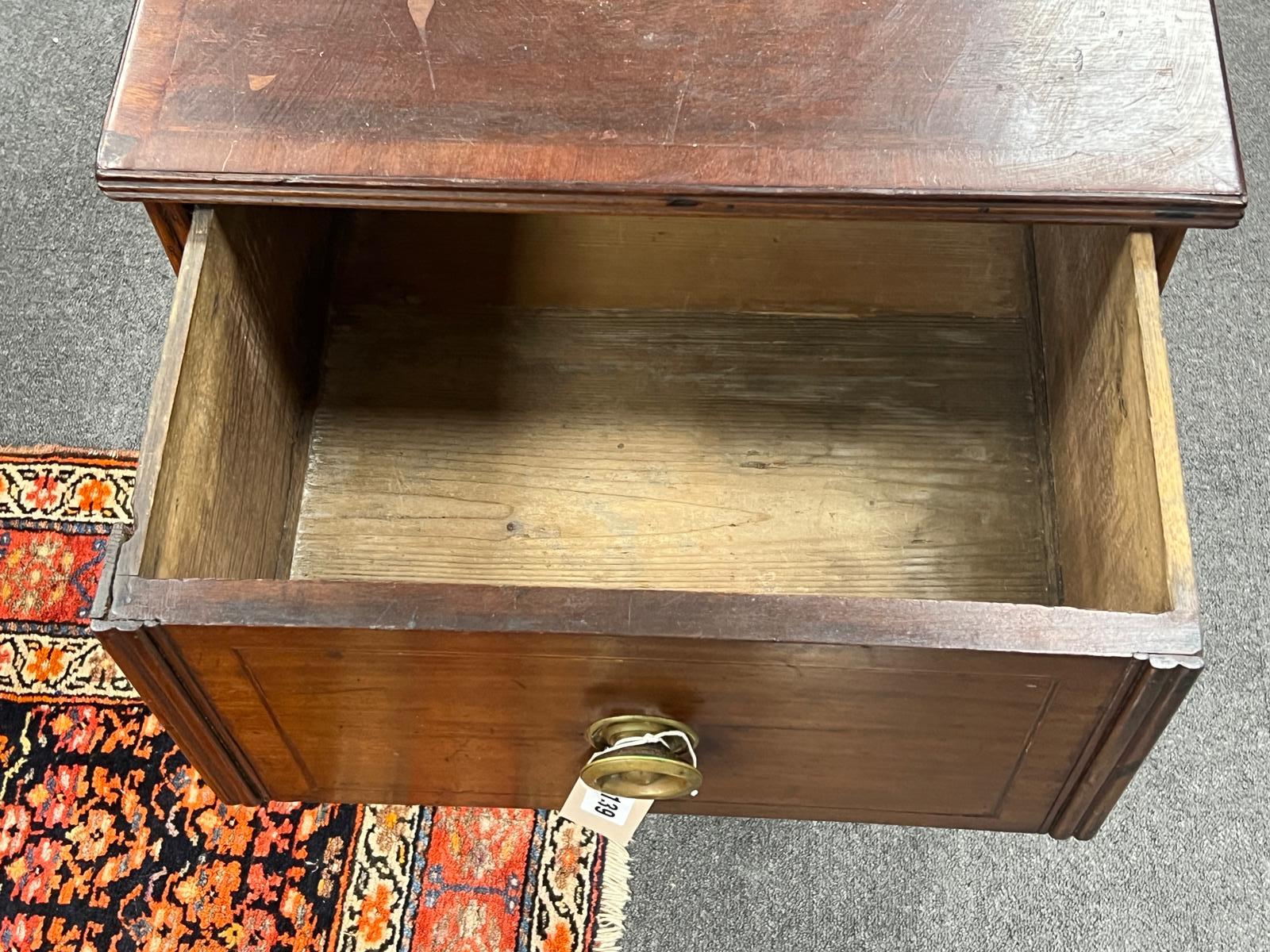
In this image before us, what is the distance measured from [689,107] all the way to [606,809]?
0.44m

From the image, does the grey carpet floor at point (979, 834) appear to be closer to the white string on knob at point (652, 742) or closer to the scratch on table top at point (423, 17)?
the white string on knob at point (652, 742)

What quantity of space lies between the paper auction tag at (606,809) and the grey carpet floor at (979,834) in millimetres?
252

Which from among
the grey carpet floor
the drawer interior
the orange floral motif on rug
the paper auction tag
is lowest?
the orange floral motif on rug

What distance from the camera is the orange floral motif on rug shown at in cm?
105

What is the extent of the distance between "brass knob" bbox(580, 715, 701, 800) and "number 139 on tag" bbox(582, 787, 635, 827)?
1.9 inches

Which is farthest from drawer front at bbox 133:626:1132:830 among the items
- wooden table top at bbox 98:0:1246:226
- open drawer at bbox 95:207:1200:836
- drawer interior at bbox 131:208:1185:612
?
wooden table top at bbox 98:0:1246:226

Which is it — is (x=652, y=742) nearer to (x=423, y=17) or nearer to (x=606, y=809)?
(x=606, y=809)

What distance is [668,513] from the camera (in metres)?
0.97

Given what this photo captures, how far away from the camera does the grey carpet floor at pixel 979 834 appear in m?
1.05

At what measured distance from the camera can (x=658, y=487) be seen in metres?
0.98

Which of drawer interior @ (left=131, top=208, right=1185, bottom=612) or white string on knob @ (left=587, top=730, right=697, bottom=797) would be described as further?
drawer interior @ (left=131, top=208, right=1185, bottom=612)

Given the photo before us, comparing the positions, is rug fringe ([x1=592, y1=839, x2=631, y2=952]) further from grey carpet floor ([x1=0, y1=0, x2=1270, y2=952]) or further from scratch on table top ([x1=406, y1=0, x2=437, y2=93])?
scratch on table top ([x1=406, y1=0, x2=437, y2=93])

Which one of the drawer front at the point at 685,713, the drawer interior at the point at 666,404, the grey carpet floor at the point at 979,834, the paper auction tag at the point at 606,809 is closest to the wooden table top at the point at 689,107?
the drawer interior at the point at 666,404

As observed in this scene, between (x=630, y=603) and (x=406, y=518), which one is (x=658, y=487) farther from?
(x=630, y=603)
